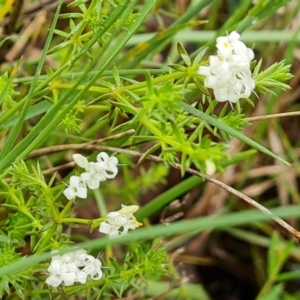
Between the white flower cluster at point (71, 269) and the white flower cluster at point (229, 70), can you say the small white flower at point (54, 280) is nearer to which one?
the white flower cluster at point (71, 269)

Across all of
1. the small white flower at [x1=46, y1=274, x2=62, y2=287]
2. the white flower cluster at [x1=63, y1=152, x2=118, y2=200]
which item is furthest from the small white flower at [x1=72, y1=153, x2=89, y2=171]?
the small white flower at [x1=46, y1=274, x2=62, y2=287]

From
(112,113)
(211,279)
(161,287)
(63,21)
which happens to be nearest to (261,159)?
(211,279)

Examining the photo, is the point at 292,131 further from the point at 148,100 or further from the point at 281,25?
the point at 148,100

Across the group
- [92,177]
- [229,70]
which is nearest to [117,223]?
[92,177]

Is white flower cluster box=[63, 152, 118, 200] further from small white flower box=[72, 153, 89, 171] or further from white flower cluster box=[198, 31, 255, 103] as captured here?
white flower cluster box=[198, 31, 255, 103]

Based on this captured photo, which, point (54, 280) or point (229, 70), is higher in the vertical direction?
point (229, 70)

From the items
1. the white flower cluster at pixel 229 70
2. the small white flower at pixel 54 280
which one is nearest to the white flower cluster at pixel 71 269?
the small white flower at pixel 54 280

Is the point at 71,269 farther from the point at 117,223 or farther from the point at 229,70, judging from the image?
the point at 229,70
